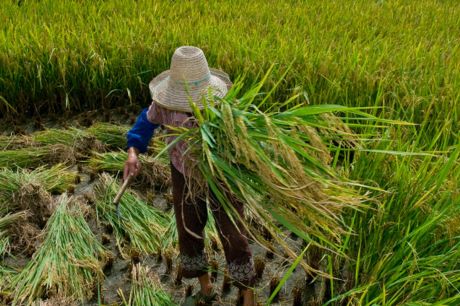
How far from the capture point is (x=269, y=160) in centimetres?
141

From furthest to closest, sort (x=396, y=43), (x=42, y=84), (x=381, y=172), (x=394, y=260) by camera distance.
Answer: (x=396, y=43) < (x=42, y=84) < (x=381, y=172) < (x=394, y=260)

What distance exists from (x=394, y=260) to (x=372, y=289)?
0.37ft

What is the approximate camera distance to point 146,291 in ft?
6.25

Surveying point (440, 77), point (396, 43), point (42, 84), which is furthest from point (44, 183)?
point (396, 43)

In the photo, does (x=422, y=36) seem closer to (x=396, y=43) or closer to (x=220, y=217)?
(x=396, y=43)

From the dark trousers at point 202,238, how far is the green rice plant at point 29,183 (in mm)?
834

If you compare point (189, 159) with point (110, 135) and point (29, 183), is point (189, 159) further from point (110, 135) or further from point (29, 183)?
point (110, 135)

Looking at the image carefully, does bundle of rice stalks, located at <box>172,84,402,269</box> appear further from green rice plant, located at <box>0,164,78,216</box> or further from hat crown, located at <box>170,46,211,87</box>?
green rice plant, located at <box>0,164,78,216</box>

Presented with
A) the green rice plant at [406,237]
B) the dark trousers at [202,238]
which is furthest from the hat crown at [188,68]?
the green rice plant at [406,237]

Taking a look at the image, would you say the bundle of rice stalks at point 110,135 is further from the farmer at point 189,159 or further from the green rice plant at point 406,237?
the green rice plant at point 406,237

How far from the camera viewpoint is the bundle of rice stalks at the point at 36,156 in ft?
8.83

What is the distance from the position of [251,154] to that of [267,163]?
0.18ft

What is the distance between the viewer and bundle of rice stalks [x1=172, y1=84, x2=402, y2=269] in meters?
1.41

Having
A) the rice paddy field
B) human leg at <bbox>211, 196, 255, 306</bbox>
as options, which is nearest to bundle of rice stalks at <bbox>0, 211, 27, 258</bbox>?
the rice paddy field
